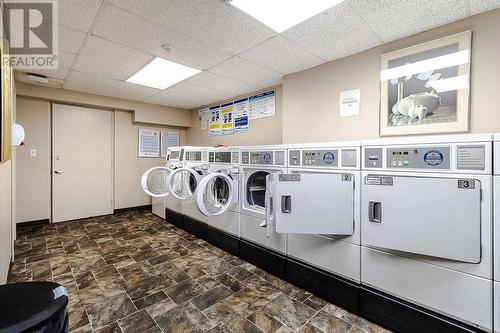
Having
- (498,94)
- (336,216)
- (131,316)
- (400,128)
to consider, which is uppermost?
(498,94)

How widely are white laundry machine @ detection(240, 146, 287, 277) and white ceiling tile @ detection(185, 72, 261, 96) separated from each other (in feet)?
4.28

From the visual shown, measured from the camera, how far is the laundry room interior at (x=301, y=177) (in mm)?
1548

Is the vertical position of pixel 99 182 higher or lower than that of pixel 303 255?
higher

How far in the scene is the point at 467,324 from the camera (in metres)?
1.51

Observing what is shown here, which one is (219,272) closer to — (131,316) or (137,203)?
(131,316)

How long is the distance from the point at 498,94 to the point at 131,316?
342 centimetres

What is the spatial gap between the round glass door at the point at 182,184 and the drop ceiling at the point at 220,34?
1608mm

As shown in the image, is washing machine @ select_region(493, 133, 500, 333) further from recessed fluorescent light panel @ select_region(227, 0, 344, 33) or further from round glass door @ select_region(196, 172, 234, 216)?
round glass door @ select_region(196, 172, 234, 216)

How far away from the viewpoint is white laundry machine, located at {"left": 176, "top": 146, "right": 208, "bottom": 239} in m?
3.67

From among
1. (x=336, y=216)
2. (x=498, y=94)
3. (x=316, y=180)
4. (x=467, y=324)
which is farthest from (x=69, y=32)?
(x=467, y=324)

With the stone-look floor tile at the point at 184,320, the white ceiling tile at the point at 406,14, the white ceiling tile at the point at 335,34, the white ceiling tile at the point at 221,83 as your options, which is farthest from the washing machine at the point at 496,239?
the white ceiling tile at the point at 221,83

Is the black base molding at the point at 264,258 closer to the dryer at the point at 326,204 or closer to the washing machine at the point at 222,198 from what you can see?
the washing machine at the point at 222,198

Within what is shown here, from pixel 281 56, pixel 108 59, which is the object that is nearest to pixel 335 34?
pixel 281 56

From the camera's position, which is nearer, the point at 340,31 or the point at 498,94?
the point at 498,94
